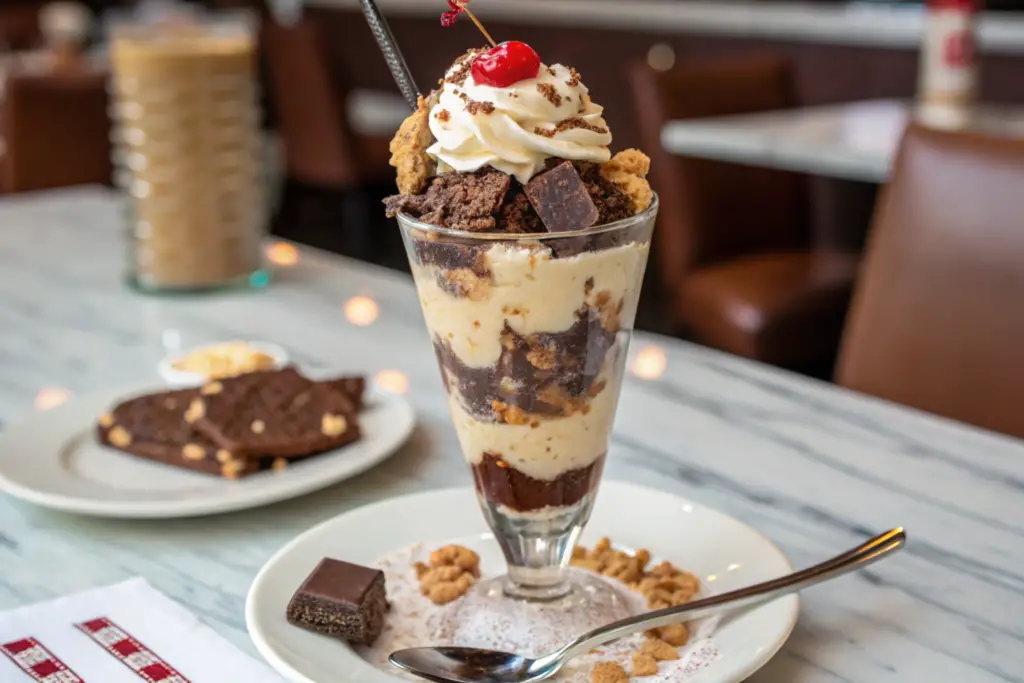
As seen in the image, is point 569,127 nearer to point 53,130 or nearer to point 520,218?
point 520,218

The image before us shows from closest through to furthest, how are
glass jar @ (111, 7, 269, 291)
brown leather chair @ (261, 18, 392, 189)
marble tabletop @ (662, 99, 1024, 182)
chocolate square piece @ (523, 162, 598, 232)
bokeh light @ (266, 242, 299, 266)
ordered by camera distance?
chocolate square piece @ (523, 162, 598, 232) → glass jar @ (111, 7, 269, 291) → bokeh light @ (266, 242, 299, 266) → marble tabletop @ (662, 99, 1024, 182) → brown leather chair @ (261, 18, 392, 189)

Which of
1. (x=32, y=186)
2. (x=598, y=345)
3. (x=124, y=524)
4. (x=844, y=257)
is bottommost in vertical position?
(x=32, y=186)

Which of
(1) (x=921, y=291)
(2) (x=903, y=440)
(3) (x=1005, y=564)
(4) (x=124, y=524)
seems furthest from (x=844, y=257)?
(4) (x=124, y=524)

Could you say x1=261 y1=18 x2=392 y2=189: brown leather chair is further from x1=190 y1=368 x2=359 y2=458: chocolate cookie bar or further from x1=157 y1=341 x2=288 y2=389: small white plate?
x1=190 y1=368 x2=359 y2=458: chocolate cookie bar

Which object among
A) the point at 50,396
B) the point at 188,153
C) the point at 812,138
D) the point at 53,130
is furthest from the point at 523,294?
the point at 53,130

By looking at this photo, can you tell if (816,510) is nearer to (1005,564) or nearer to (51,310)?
(1005,564)

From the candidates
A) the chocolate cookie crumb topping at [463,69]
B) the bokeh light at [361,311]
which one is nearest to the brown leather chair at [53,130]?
the bokeh light at [361,311]

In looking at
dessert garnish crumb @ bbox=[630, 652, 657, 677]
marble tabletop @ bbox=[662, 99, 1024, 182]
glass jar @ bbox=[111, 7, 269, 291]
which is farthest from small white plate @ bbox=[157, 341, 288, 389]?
marble tabletop @ bbox=[662, 99, 1024, 182]

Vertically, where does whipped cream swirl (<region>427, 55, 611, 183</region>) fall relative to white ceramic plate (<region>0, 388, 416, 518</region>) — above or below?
above
